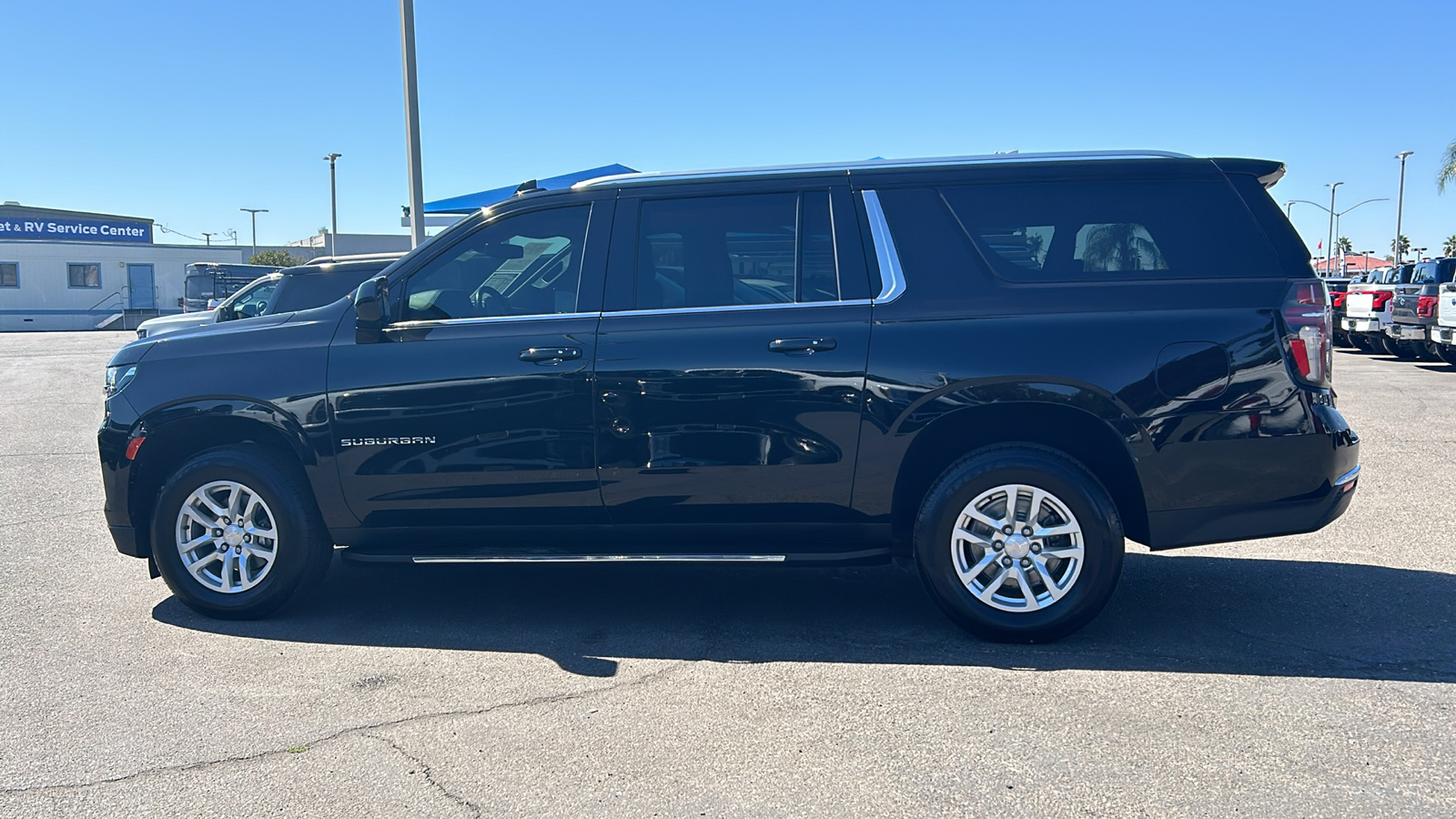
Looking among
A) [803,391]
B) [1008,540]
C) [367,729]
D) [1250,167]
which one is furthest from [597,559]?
[1250,167]

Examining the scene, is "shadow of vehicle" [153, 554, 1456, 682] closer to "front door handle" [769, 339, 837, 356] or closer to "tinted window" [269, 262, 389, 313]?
"front door handle" [769, 339, 837, 356]

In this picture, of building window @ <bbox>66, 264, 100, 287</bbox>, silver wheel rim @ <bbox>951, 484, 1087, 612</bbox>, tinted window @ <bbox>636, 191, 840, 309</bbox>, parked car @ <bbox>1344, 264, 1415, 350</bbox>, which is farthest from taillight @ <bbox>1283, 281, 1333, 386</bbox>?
building window @ <bbox>66, 264, 100, 287</bbox>

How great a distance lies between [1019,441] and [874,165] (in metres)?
1.36

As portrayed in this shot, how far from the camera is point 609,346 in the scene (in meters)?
4.93

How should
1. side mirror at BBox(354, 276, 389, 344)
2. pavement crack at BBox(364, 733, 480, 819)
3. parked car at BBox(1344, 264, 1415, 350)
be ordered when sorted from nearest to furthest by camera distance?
pavement crack at BBox(364, 733, 480, 819)
side mirror at BBox(354, 276, 389, 344)
parked car at BBox(1344, 264, 1415, 350)

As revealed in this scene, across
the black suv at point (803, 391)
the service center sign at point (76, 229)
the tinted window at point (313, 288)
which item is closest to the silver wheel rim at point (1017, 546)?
the black suv at point (803, 391)

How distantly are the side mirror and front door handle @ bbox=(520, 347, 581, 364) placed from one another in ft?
2.25

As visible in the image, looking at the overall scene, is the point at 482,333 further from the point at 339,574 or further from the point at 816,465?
the point at 339,574

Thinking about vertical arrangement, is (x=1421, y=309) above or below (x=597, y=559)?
above

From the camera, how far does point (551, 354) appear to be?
4.95 metres

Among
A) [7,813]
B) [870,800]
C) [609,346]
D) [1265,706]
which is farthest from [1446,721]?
[7,813]

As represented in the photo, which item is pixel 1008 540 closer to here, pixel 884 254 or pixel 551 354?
pixel 884 254

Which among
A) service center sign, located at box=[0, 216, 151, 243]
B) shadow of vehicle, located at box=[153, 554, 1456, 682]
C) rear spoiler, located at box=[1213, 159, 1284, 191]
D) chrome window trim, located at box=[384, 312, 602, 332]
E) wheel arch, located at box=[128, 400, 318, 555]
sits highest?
service center sign, located at box=[0, 216, 151, 243]

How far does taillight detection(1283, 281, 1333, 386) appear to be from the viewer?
4.66 meters
